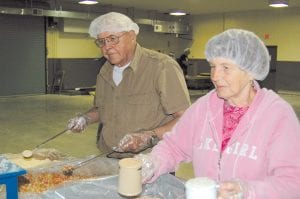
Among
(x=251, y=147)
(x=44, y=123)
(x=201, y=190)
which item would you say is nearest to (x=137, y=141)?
(x=251, y=147)

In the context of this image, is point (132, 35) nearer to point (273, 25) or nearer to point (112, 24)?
point (112, 24)

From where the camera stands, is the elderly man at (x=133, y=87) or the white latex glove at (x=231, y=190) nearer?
the white latex glove at (x=231, y=190)

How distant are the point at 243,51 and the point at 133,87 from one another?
95 cm

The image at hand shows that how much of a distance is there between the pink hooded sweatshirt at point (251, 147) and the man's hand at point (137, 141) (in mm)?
366

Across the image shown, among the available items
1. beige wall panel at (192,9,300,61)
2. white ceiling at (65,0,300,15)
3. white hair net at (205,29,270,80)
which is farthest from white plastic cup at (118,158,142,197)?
beige wall panel at (192,9,300,61)

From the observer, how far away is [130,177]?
144 cm

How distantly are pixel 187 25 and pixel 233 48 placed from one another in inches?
483

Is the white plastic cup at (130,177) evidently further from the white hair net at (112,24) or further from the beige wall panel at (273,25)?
the beige wall panel at (273,25)

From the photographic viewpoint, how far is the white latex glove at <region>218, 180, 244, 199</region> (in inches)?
46.5

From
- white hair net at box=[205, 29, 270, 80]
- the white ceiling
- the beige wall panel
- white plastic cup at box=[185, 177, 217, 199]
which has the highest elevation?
the white ceiling

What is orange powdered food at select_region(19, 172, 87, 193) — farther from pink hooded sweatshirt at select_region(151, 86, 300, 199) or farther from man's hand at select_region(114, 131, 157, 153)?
pink hooded sweatshirt at select_region(151, 86, 300, 199)

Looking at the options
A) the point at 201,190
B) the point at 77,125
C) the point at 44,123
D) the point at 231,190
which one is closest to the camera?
the point at 201,190

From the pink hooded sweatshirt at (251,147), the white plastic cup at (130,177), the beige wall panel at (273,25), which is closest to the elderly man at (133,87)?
the pink hooded sweatshirt at (251,147)

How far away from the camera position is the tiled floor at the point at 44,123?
203 inches
